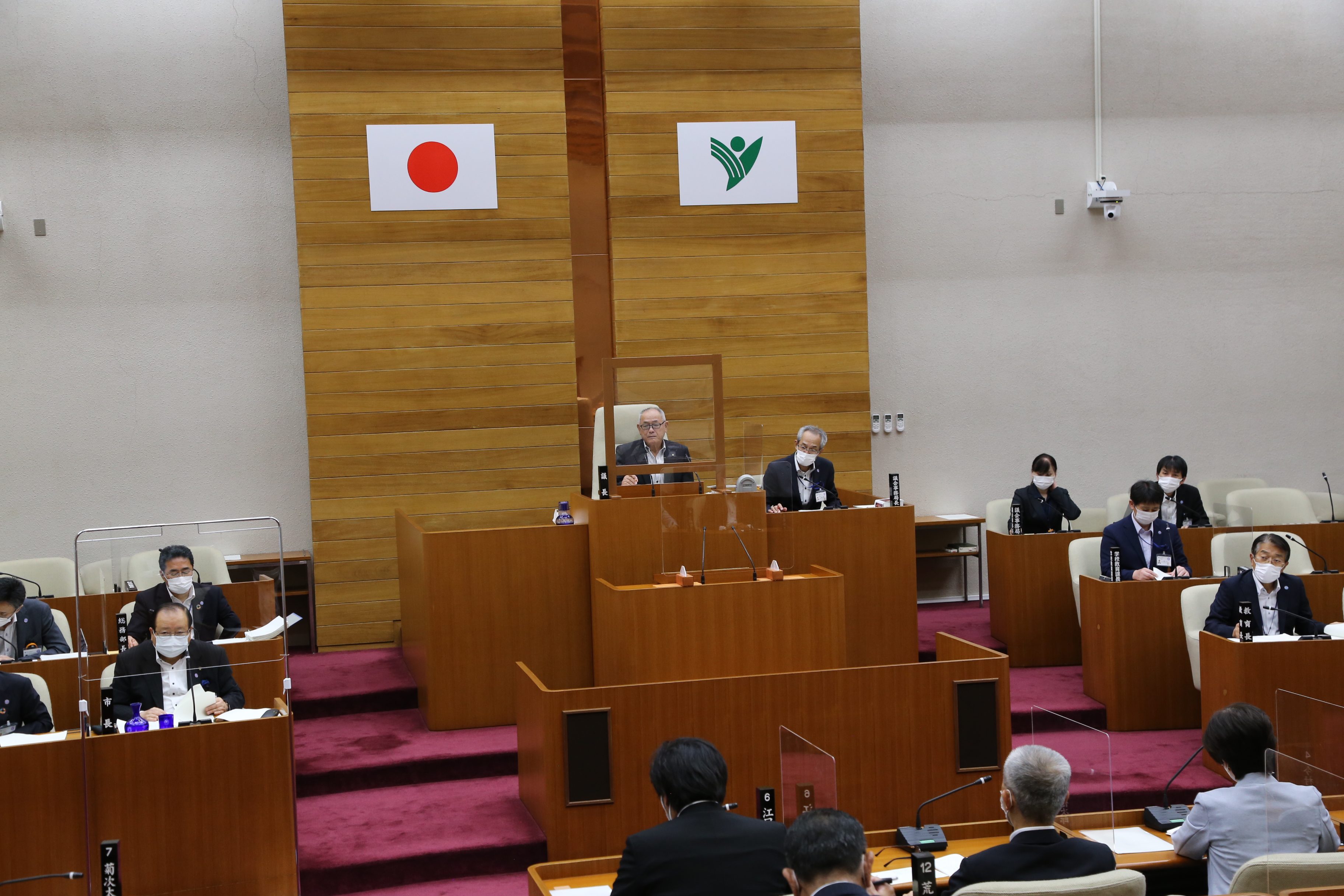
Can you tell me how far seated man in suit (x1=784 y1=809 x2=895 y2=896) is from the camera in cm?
254

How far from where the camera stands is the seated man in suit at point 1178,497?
270 inches

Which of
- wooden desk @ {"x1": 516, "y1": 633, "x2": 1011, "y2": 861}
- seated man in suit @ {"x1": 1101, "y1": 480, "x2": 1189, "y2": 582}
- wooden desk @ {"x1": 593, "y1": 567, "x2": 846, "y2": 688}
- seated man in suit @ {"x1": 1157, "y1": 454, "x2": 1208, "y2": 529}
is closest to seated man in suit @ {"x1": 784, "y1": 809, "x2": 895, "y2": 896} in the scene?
wooden desk @ {"x1": 516, "y1": 633, "x2": 1011, "y2": 861}

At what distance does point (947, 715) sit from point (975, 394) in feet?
14.5

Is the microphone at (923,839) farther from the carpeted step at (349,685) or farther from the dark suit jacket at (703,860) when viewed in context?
the carpeted step at (349,685)

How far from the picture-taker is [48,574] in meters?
6.75

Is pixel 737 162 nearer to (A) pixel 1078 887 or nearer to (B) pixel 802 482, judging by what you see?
(B) pixel 802 482

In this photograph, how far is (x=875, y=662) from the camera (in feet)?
20.6

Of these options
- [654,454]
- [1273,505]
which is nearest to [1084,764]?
[654,454]

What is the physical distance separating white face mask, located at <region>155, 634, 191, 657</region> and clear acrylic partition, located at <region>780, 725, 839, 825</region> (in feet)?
7.51

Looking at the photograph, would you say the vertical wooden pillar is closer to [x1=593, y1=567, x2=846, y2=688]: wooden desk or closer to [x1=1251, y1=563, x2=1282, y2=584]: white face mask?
[x1=593, y1=567, x2=846, y2=688]: wooden desk

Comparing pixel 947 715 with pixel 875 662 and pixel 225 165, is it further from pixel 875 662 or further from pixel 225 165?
pixel 225 165

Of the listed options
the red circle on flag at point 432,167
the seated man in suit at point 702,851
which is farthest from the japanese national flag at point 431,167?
the seated man in suit at point 702,851

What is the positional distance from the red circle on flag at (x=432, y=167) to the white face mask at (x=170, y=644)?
3896mm

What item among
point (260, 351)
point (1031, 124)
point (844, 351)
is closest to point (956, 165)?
point (1031, 124)
